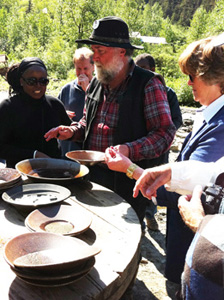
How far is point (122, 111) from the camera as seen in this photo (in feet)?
8.81

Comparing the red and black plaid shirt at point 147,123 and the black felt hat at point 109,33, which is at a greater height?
the black felt hat at point 109,33

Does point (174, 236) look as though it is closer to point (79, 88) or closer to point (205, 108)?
point (205, 108)

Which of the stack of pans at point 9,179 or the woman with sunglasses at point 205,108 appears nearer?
the woman with sunglasses at point 205,108

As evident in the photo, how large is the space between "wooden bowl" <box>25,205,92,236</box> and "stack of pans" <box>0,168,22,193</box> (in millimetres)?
434

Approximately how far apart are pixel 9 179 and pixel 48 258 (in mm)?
1063

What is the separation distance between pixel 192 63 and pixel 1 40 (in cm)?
4455

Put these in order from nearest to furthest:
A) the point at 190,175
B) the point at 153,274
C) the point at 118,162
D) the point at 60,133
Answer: the point at 190,175
the point at 118,162
the point at 60,133
the point at 153,274

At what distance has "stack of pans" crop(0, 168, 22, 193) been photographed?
7.17 ft

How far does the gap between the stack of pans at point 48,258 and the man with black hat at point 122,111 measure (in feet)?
3.74

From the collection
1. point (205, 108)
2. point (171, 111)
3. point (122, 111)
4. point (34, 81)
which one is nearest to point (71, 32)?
point (171, 111)

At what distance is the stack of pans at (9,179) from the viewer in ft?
7.17

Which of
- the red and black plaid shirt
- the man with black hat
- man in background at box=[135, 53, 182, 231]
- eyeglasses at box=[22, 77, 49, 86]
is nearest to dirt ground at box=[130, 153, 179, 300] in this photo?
man in background at box=[135, 53, 182, 231]

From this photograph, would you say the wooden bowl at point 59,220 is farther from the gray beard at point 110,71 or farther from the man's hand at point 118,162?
the gray beard at point 110,71

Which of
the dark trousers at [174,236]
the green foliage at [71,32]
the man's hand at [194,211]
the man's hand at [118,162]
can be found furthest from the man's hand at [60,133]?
the green foliage at [71,32]
